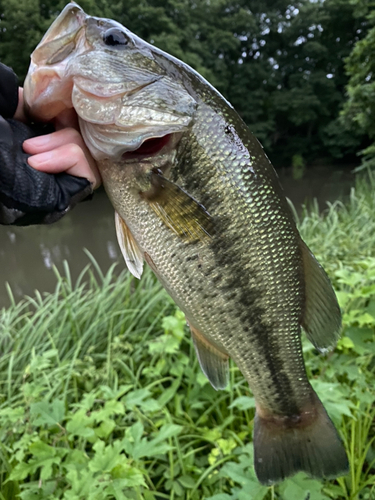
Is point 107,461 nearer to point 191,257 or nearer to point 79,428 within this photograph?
point 79,428

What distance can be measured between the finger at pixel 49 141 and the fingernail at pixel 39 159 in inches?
0.6

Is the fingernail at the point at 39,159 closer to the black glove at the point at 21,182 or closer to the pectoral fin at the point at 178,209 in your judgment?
the black glove at the point at 21,182

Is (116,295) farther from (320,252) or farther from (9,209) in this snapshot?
(9,209)

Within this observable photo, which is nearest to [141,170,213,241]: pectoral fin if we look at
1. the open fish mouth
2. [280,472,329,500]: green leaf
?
the open fish mouth

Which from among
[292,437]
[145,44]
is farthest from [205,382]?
[145,44]

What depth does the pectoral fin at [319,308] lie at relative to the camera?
1.25 metres

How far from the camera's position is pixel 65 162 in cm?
103

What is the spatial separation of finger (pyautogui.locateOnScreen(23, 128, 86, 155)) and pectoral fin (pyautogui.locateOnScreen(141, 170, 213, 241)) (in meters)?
0.27

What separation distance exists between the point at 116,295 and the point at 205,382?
4.43ft

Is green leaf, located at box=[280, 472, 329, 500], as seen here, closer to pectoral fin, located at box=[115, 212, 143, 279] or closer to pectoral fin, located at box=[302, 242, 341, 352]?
pectoral fin, located at box=[302, 242, 341, 352]

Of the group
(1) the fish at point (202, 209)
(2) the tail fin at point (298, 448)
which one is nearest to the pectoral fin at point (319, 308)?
(1) the fish at point (202, 209)

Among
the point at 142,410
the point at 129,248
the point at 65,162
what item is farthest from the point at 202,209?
the point at 142,410

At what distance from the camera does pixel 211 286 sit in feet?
3.83

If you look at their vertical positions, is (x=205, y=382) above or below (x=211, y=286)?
below
